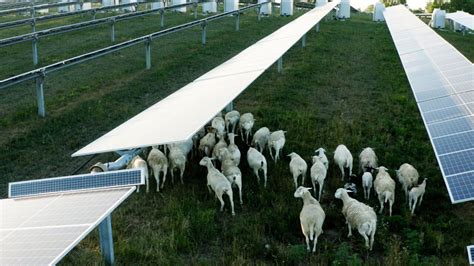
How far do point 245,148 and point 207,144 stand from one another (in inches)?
41.9

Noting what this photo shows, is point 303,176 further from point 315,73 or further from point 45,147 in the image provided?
point 315,73

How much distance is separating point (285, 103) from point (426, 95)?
3.54 metres

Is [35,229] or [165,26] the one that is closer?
[35,229]

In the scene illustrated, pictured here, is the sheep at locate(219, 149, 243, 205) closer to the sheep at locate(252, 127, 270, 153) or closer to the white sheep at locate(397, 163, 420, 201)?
the sheep at locate(252, 127, 270, 153)

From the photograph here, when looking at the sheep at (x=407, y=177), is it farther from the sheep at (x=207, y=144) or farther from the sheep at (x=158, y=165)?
the sheep at (x=158, y=165)

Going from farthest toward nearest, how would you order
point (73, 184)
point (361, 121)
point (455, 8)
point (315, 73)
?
point (455, 8) → point (315, 73) → point (361, 121) → point (73, 184)

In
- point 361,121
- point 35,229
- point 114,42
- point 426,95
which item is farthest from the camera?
point 114,42

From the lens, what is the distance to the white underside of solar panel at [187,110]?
695cm

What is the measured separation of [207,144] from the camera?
955cm

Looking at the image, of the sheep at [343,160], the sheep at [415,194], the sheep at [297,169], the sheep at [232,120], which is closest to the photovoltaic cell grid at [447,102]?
the sheep at [415,194]

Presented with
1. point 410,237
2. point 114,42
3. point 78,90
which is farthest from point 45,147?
point 114,42

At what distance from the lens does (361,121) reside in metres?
11.8

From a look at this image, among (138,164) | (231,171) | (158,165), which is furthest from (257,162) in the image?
(138,164)

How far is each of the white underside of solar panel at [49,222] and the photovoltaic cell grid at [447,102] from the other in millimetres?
3912
